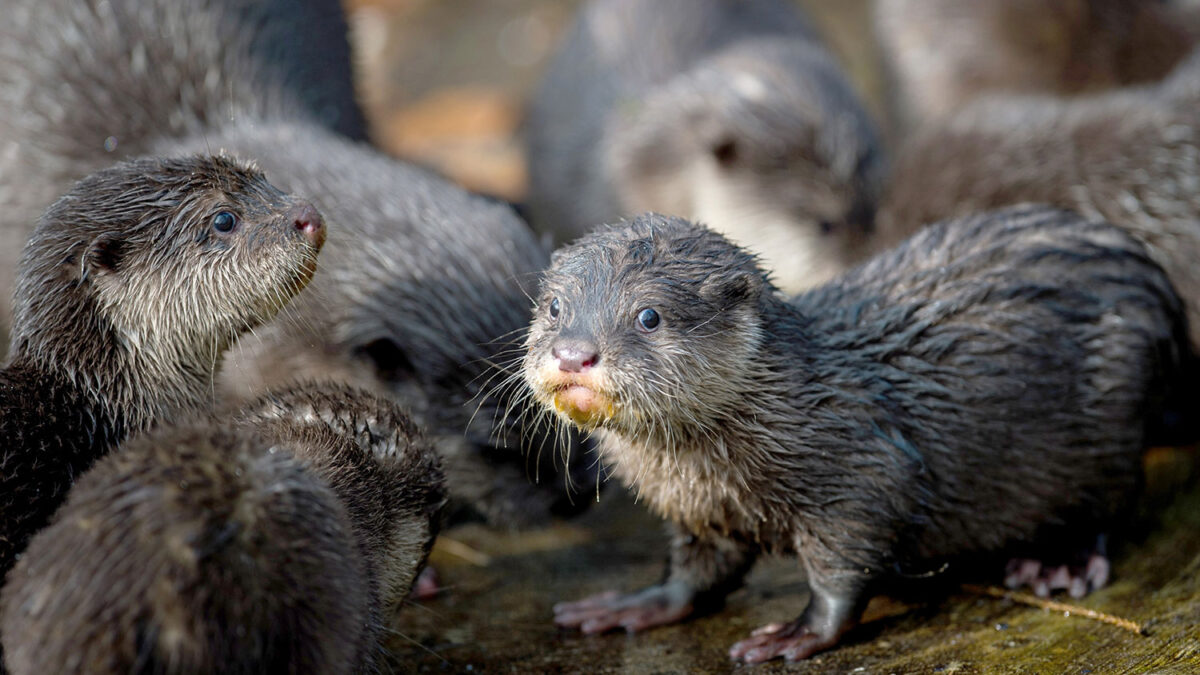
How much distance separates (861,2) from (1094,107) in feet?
18.0

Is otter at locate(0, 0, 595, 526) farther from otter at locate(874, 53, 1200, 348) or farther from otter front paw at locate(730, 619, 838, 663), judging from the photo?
otter at locate(874, 53, 1200, 348)

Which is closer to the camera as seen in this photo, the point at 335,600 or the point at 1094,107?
the point at 335,600

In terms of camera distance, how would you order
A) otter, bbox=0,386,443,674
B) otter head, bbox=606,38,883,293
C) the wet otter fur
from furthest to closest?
otter head, bbox=606,38,883,293, the wet otter fur, otter, bbox=0,386,443,674

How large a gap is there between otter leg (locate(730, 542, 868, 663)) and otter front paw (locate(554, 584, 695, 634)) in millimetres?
274

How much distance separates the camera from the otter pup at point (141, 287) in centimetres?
277

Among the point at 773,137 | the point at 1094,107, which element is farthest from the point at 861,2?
the point at 1094,107

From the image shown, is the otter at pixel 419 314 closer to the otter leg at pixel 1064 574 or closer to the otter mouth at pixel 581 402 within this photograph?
the otter mouth at pixel 581 402

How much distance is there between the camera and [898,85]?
20.6ft

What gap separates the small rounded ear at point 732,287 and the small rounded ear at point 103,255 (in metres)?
1.35

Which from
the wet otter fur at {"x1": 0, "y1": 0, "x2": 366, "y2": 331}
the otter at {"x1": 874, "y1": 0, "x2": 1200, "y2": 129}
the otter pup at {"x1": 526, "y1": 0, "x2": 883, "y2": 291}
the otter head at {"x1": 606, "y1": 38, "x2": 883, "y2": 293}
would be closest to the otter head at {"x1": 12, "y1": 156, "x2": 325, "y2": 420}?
A: the wet otter fur at {"x1": 0, "y1": 0, "x2": 366, "y2": 331}

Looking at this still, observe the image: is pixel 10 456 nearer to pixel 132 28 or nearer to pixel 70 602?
pixel 70 602

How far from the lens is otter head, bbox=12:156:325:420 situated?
2.79 m

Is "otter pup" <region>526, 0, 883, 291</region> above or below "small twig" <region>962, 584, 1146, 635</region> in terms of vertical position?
above

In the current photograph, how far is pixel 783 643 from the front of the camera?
2.84 m
